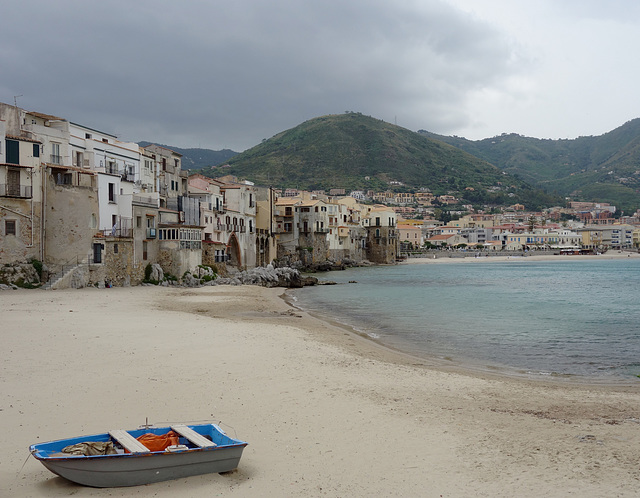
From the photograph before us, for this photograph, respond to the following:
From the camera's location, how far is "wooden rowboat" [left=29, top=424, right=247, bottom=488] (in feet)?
22.5

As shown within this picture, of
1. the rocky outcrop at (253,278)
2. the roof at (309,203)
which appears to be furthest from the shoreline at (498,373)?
the roof at (309,203)

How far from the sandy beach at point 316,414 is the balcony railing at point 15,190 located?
15599 mm

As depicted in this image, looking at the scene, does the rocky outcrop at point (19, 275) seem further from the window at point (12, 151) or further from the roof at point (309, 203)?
the roof at point (309, 203)

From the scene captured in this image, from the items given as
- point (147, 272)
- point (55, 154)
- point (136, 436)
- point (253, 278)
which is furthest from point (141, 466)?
point (253, 278)

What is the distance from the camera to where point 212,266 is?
48844 mm

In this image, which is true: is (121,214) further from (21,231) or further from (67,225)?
(21,231)

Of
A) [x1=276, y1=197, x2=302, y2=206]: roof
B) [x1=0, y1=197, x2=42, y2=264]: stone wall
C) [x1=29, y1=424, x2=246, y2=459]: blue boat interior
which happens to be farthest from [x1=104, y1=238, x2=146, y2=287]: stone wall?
[x1=276, y1=197, x2=302, y2=206]: roof

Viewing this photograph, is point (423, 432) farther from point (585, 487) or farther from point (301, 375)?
point (301, 375)

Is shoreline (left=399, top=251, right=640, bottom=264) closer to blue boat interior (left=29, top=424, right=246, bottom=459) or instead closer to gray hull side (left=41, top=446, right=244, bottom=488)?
blue boat interior (left=29, top=424, right=246, bottom=459)

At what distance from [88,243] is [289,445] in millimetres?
29841

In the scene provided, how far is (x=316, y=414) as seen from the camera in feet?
34.6

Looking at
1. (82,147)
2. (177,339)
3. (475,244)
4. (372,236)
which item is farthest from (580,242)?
(177,339)

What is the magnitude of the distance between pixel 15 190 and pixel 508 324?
29.3 meters

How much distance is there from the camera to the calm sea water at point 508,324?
18.4 metres
